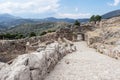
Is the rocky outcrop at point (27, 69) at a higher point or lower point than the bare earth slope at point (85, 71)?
higher

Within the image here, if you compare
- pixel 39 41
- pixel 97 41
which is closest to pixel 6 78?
pixel 97 41

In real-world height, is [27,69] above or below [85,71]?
above

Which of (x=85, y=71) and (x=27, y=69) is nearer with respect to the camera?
(x=27, y=69)

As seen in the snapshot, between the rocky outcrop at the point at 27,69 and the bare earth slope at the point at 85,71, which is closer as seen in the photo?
the rocky outcrop at the point at 27,69

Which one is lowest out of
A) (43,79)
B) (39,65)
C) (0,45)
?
(0,45)

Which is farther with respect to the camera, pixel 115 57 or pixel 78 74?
pixel 115 57

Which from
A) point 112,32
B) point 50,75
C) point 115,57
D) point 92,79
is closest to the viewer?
point 92,79

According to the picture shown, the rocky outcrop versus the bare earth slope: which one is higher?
the rocky outcrop

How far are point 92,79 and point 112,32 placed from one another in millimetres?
14701

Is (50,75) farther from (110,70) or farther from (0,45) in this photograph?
(0,45)

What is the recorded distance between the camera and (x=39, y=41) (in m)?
33.8

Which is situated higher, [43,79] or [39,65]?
[39,65]

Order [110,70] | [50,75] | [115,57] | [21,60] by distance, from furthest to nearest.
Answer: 1. [115,57]
2. [110,70]
3. [50,75]
4. [21,60]

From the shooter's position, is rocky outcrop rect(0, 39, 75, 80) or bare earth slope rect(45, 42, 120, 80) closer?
rocky outcrop rect(0, 39, 75, 80)
